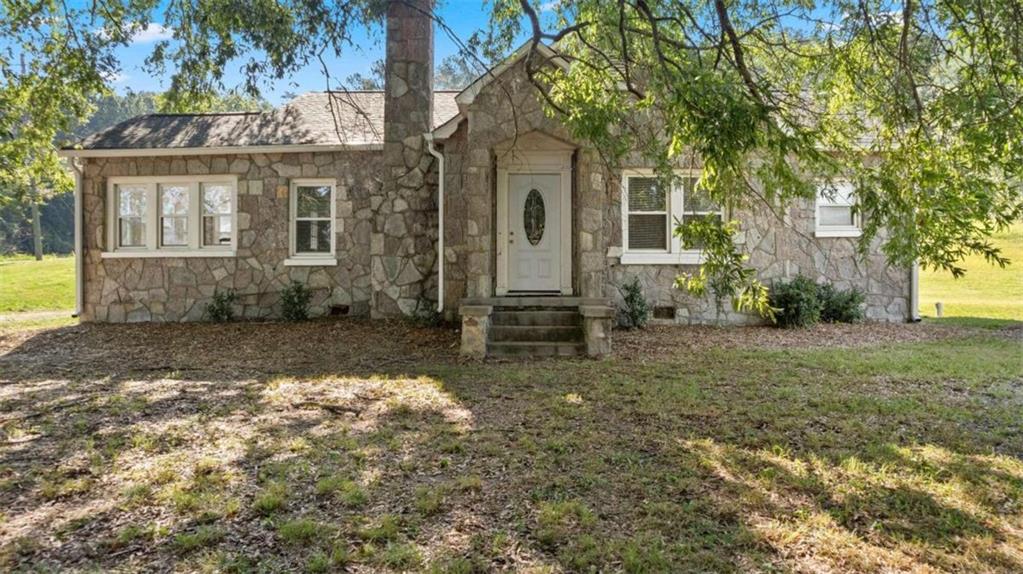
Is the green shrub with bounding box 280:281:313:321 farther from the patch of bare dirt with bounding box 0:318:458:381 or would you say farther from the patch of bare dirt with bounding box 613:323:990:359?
the patch of bare dirt with bounding box 613:323:990:359

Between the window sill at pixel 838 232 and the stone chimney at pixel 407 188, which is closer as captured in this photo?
the stone chimney at pixel 407 188

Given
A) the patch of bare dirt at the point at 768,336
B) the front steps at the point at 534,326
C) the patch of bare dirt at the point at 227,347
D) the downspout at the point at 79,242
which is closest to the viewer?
the patch of bare dirt at the point at 227,347

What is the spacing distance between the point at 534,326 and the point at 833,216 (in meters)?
6.68

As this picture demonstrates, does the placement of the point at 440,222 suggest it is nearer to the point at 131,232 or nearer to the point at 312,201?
the point at 312,201

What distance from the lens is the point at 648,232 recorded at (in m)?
10.4

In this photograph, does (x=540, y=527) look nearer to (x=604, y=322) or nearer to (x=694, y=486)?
(x=694, y=486)

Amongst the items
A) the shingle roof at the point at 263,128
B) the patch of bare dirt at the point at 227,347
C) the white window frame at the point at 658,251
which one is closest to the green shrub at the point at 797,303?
the white window frame at the point at 658,251

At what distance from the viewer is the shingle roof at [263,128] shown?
35.7 feet

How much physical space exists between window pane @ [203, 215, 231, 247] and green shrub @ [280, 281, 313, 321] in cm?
174

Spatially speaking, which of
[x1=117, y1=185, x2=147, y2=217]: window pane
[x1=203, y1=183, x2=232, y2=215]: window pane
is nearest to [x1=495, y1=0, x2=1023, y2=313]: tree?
[x1=203, y1=183, x2=232, y2=215]: window pane

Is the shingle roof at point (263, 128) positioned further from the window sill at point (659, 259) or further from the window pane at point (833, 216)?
the window pane at point (833, 216)

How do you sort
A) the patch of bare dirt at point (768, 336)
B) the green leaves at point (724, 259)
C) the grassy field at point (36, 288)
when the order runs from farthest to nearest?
the grassy field at point (36, 288)
the patch of bare dirt at point (768, 336)
the green leaves at point (724, 259)

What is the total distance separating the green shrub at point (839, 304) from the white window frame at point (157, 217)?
437 inches

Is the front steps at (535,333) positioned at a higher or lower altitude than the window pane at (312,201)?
lower
